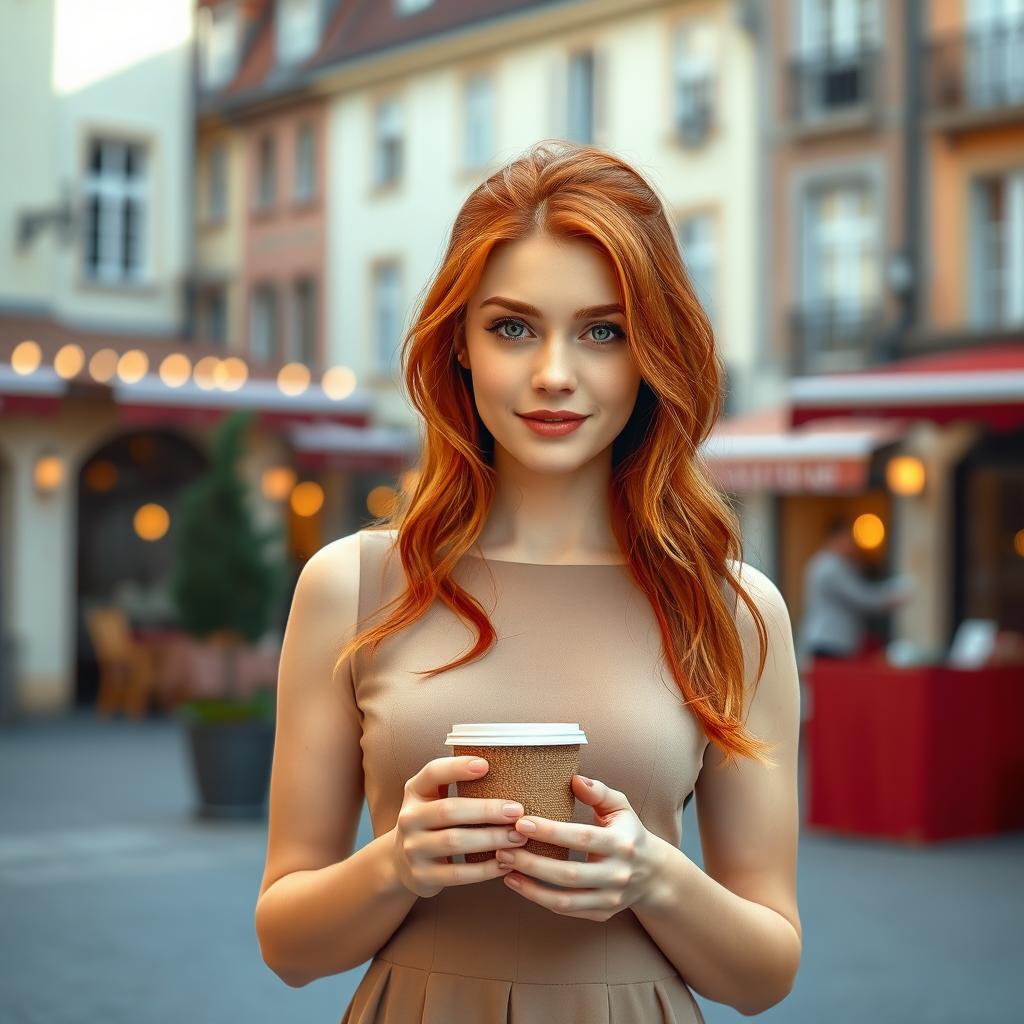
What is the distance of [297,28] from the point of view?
3148 centimetres

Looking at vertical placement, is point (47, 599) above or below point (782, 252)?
below

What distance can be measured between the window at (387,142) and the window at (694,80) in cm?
622

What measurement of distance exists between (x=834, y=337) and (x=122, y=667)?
30.2 ft

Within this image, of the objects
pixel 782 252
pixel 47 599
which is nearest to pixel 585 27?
pixel 782 252

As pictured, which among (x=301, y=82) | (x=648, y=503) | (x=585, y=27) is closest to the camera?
(x=648, y=503)

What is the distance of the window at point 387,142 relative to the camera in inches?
1121

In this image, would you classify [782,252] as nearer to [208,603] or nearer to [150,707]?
[150,707]

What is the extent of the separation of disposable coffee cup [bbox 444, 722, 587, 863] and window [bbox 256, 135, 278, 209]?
97.1 feet

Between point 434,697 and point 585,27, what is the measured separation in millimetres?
23761

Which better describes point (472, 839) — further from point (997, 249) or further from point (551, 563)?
Answer: point (997, 249)

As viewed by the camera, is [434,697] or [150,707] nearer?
[434,697]

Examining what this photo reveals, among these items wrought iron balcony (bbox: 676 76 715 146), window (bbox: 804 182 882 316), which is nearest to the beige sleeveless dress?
window (bbox: 804 182 882 316)

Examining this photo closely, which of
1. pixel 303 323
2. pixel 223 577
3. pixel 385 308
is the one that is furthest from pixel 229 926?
pixel 303 323

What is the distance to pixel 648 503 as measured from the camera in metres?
2.14
